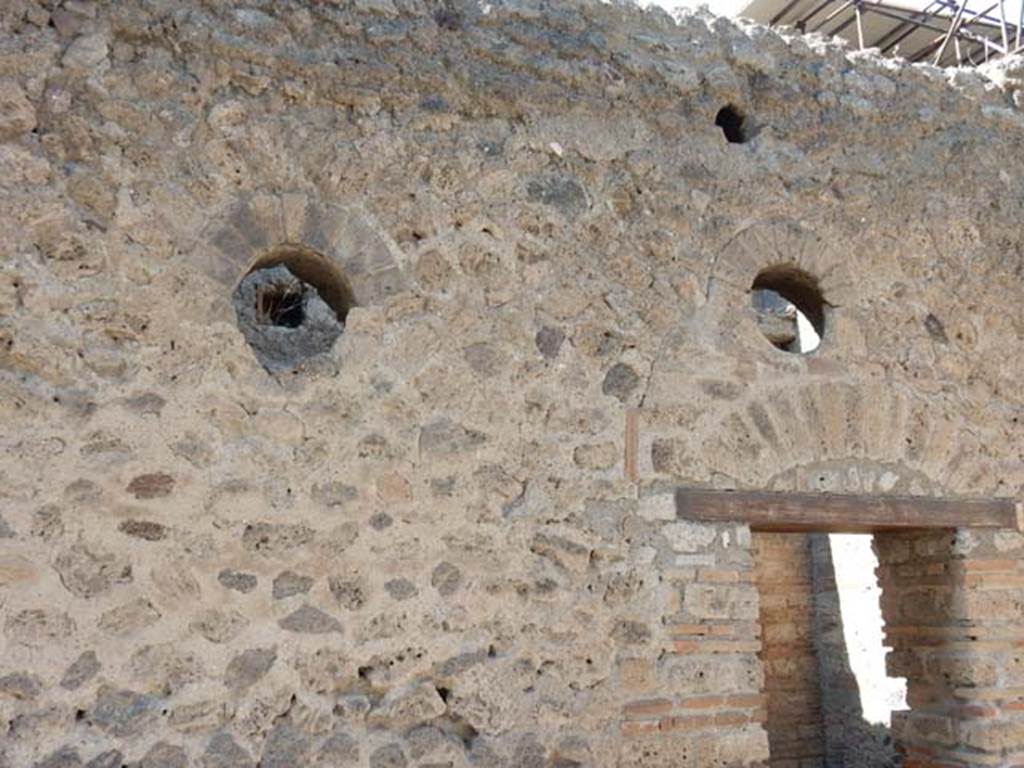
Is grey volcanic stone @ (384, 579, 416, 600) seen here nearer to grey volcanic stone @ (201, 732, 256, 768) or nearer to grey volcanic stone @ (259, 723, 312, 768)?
grey volcanic stone @ (259, 723, 312, 768)

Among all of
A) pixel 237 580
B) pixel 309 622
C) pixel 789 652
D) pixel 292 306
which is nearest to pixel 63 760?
pixel 237 580

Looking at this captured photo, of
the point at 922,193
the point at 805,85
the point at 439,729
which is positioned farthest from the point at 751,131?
the point at 439,729

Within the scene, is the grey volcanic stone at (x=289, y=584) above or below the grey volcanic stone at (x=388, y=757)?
above

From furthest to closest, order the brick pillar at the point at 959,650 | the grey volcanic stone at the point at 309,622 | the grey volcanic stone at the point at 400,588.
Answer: the brick pillar at the point at 959,650 < the grey volcanic stone at the point at 400,588 < the grey volcanic stone at the point at 309,622

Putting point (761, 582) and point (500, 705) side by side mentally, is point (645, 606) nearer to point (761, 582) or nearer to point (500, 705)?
point (500, 705)

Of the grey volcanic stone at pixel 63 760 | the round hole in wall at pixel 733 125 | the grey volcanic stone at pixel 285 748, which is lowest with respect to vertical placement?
the grey volcanic stone at pixel 63 760

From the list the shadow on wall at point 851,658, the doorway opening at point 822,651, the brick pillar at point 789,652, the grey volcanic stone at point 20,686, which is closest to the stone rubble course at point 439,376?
the grey volcanic stone at point 20,686

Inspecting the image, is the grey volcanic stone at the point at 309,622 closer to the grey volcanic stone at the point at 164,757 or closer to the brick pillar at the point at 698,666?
the grey volcanic stone at the point at 164,757

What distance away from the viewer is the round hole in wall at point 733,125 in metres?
4.46

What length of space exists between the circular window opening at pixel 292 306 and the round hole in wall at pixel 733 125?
1758 millimetres

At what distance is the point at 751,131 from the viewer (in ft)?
14.7

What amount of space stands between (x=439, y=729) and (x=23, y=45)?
244cm

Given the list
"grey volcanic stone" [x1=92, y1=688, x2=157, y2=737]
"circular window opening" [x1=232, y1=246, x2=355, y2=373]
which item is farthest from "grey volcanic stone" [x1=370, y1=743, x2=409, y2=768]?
"circular window opening" [x1=232, y1=246, x2=355, y2=373]

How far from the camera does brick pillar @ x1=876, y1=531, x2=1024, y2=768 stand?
423 cm
